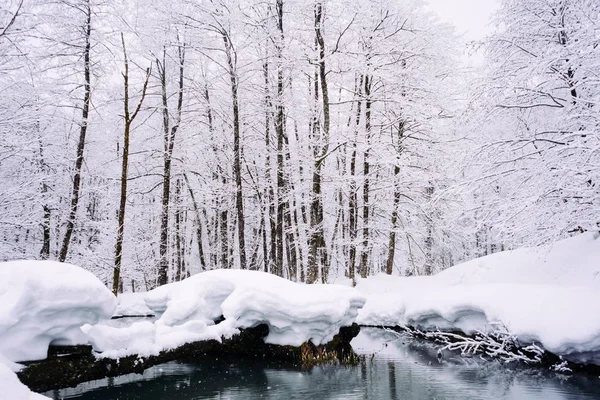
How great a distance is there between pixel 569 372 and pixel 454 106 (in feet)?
40.1

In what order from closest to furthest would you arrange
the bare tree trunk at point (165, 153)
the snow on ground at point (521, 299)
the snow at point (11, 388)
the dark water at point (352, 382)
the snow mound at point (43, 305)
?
the snow at point (11, 388) → the snow mound at point (43, 305) → the dark water at point (352, 382) → the snow on ground at point (521, 299) → the bare tree trunk at point (165, 153)

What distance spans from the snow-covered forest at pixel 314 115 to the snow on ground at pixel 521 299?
1066 mm

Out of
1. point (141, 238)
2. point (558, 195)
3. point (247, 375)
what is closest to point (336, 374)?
point (247, 375)

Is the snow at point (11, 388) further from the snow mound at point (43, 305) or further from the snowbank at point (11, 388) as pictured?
the snow mound at point (43, 305)

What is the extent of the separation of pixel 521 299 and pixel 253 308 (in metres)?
6.13

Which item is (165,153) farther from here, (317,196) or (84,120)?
(317,196)

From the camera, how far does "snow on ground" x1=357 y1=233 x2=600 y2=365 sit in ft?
26.5

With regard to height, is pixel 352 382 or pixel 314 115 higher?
pixel 314 115

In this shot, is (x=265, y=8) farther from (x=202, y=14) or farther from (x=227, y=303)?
(x=227, y=303)

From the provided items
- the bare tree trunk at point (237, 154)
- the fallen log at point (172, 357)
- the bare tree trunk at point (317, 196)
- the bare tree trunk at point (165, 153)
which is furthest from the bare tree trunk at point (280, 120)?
the fallen log at point (172, 357)

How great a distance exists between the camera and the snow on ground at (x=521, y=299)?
8.08m

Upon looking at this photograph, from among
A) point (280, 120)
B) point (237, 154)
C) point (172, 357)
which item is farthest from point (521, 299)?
point (237, 154)

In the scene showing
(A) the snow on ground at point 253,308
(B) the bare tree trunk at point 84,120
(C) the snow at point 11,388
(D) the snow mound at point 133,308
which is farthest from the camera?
(D) the snow mound at point 133,308

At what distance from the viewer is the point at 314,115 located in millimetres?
15906
